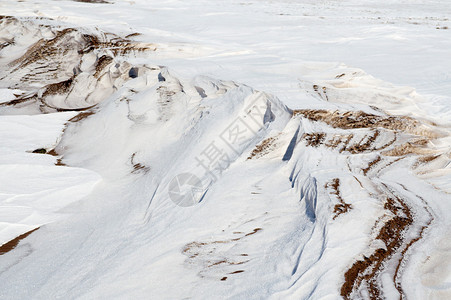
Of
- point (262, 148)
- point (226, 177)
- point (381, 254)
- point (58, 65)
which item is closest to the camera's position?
point (381, 254)

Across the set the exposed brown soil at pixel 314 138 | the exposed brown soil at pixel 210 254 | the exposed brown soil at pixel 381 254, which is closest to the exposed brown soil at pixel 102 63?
the exposed brown soil at pixel 314 138

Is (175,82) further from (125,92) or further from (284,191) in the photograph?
(284,191)

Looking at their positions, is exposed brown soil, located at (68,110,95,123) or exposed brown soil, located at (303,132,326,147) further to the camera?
exposed brown soil, located at (68,110,95,123)

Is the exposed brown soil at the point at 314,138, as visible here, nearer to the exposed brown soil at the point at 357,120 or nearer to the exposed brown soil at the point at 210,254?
the exposed brown soil at the point at 357,120

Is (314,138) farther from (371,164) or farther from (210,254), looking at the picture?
(210,254)

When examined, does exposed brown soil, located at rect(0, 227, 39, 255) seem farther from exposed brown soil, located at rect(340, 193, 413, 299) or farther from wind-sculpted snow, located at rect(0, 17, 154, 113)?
wind-sculpted snow, located at rect(0, 17, 154, 113)

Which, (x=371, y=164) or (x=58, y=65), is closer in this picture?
(x=371, y=164)

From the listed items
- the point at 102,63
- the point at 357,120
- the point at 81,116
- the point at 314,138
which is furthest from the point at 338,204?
the point at 102,63

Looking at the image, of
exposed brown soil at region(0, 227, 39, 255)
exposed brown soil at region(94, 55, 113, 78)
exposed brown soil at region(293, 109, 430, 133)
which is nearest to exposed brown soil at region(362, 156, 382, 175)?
exposed brown soil at region(293, 109, 430, 133)

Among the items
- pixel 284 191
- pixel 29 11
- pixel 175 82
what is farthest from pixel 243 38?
pixel 284 191

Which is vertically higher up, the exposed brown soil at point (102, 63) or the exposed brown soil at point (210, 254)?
the exposed brown soil at point (102, 63)
